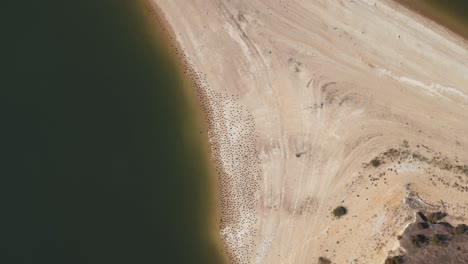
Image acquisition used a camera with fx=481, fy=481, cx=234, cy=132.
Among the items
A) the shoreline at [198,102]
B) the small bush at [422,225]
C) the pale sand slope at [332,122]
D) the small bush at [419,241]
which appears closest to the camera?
the small bush at [419,241]

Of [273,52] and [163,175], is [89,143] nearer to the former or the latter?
[163,175]

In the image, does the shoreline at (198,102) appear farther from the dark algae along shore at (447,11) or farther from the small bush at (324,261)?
the dark algae along shore at (447,11)

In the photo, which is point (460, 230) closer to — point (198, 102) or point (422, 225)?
point (422, 225)

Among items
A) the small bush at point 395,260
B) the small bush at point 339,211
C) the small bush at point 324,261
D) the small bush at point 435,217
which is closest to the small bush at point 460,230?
the small bush at point 435,217

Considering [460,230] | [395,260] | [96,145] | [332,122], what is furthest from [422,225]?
[96,145]

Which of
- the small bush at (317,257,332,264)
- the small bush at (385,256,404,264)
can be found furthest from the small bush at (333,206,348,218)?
the small bush at (385,256,404,264)
